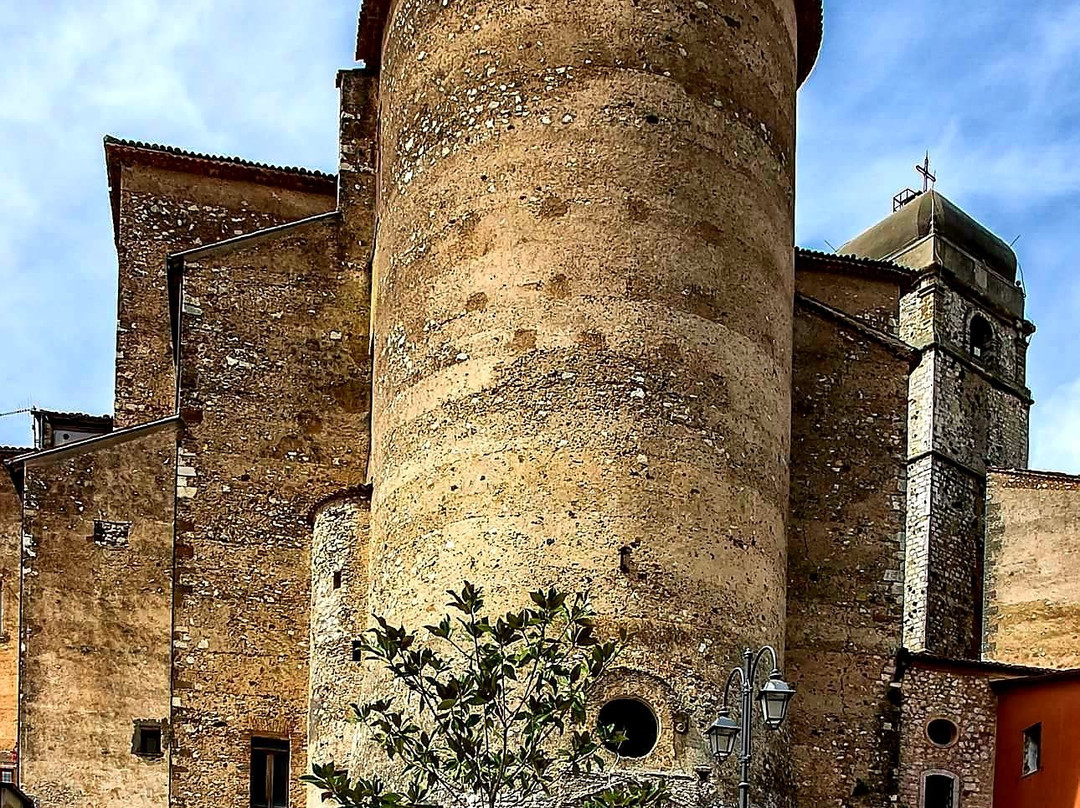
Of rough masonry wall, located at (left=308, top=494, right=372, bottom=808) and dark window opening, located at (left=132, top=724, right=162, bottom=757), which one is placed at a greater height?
rough masonry wall, located at (left=308, top=494, right=372, bottom=808)

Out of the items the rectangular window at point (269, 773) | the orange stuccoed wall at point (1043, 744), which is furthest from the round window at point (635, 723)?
the orange stuccoed wall at point (1043, 744)

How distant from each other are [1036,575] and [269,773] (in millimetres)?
17211

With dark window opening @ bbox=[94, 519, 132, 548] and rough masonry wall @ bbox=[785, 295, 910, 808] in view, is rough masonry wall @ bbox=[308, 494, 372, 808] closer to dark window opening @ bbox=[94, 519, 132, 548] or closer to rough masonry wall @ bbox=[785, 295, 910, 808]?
dark window opening @ bbox=[94, 519, 132, 548]

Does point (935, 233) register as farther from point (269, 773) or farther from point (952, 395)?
point (269, 773)

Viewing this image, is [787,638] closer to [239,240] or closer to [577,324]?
[577,324]

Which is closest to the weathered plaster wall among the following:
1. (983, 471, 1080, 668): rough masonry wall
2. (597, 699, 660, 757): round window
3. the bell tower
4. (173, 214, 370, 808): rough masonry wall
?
(173, 214, 370, 808): rough masonry wall

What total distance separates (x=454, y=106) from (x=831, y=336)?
5.87m

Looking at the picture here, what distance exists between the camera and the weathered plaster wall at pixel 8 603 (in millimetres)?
23406

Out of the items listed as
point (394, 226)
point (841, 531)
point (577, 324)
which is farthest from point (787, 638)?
point (394, 226)

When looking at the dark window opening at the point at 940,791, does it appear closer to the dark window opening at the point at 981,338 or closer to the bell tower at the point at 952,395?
the bell tower at the point at 952,395

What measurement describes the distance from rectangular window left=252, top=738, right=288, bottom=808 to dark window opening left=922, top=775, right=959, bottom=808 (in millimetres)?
7271

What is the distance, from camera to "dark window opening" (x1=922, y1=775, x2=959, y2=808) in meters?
20.5

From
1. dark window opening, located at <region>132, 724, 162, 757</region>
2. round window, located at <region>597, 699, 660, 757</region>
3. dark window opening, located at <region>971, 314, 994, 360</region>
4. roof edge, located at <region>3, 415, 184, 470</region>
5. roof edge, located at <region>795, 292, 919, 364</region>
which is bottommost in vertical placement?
dark window opening, located at <region>132, 724, 162, 757</region>

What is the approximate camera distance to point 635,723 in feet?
56.2
